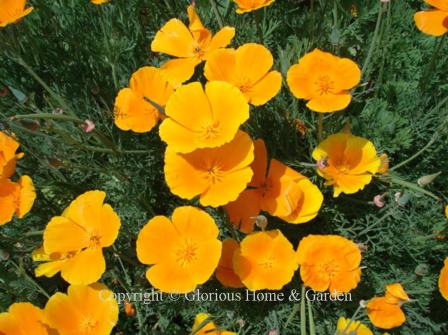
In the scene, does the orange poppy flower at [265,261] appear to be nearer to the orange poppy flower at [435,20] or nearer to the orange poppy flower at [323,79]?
the orange poppy flower at [323,79]

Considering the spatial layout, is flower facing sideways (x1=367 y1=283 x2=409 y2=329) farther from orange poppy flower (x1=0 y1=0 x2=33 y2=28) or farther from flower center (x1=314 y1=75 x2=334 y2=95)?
orange poppy flower (x1=0 y1=0 x2=33 y2=28)

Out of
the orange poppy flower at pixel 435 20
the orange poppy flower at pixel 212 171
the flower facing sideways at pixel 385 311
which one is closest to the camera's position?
the orange poppy flower at pixel 212 171

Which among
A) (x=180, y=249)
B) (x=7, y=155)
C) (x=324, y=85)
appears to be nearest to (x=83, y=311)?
(x=180, y=249)

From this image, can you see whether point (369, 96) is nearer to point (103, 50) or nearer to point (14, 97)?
point (103, 50)

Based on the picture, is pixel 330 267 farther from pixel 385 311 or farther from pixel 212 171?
pixel 212 171

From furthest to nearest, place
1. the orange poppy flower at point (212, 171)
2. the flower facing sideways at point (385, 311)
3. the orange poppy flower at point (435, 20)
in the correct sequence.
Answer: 1. the orange poppy flower at point (435, 20)
2. the flower facing sideways at point (385, 311)
3. the orange poppy flower at point (212, 171)

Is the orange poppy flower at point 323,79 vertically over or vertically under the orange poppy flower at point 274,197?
over

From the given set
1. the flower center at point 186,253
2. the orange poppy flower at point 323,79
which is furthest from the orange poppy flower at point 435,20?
the flower center at point 186,253

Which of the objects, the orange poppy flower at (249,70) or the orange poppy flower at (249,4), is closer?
the orange poppy flower at (249,70)
